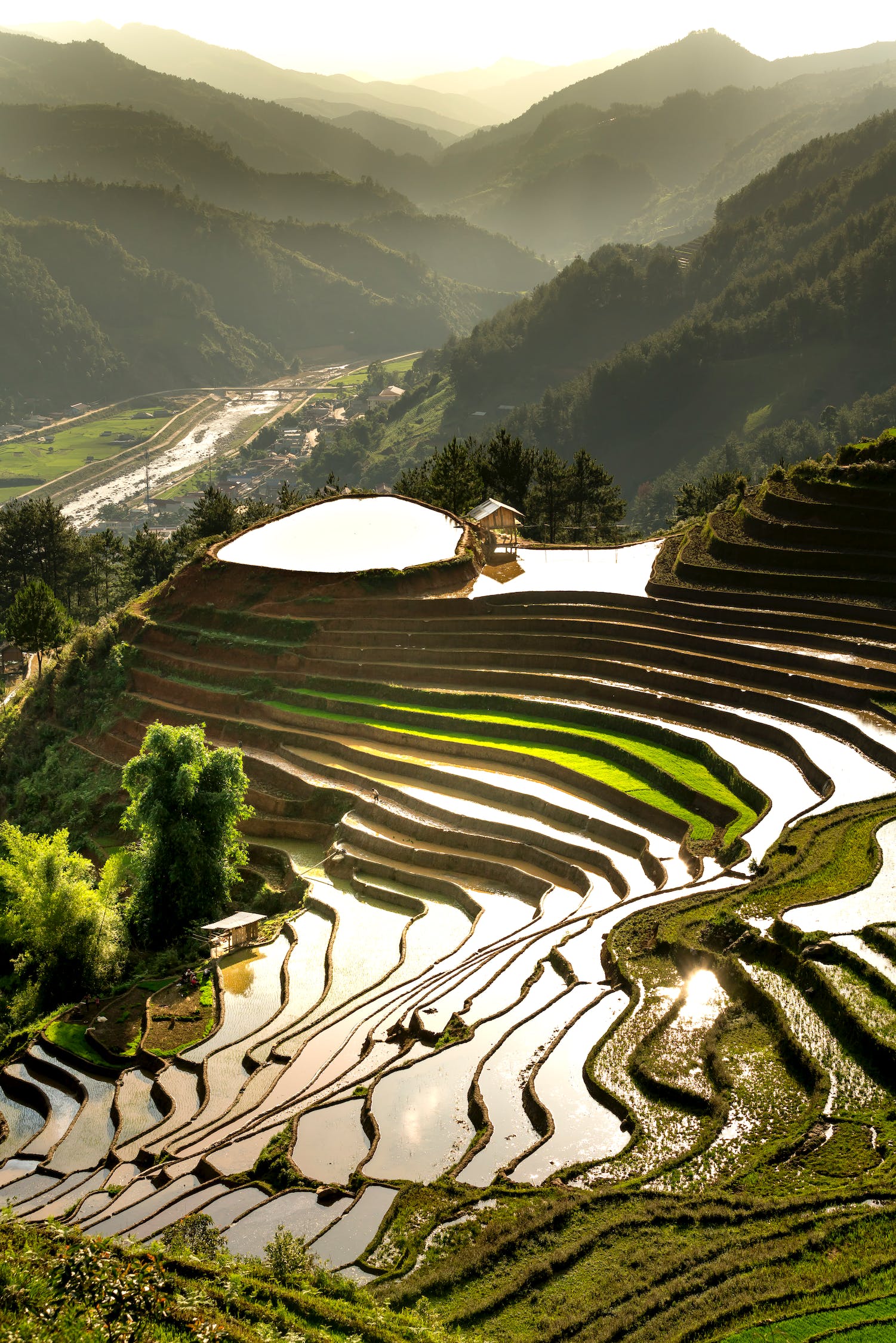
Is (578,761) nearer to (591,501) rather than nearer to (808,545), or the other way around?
(808,545)

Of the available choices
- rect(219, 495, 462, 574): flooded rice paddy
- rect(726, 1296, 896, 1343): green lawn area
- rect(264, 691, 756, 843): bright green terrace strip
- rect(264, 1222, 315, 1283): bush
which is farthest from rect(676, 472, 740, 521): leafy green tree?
rect(726, 1296, 896, 1343): green lawn area

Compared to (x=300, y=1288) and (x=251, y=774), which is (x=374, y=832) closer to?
(x=251, y=774)

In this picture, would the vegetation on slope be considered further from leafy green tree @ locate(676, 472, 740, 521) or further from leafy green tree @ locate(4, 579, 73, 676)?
leafy green tree @ locate(676, 472, 740, 521)

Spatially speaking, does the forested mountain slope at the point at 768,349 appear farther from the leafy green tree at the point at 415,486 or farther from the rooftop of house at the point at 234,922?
the rooftop of house at the point at 234,922

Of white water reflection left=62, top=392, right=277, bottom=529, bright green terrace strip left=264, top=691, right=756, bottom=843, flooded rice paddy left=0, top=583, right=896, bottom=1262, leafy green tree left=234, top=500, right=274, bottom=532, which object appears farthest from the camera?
white water reflection left=62, top=392, right=277, bottom=529

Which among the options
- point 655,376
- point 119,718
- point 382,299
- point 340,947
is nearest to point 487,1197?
point 340,947

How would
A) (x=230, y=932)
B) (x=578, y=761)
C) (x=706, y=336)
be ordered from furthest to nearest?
(x=706, y=336) < (x=578, y=761) < (x=230, y=932)

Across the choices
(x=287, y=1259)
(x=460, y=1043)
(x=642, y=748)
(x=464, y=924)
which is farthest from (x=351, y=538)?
(x=287, y=1259)
